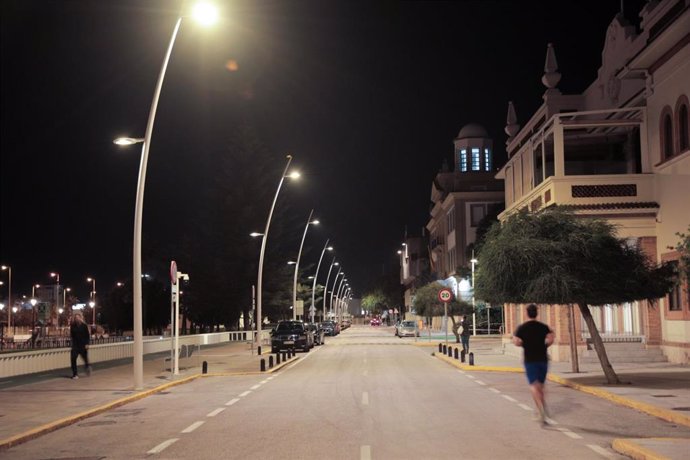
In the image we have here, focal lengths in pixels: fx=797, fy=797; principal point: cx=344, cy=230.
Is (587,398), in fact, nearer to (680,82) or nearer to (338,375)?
(338,375)

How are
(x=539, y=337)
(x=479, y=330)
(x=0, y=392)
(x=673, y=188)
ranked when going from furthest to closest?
1. (x=479, y=330)
2. (x=673, y=188)
3. (x=0, y=392)
4. (x=539, y=337)

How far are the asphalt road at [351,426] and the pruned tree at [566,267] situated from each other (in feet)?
8.02

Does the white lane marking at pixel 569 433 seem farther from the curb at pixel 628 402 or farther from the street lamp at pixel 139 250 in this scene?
the street lamp at pixel 139 250

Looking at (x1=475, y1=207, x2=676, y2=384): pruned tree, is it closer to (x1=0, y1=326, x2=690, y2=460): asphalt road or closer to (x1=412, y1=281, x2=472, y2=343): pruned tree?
(x1=0, y1=326, x2=690, y2=460): asphalt road

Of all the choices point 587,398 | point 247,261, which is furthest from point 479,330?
point 587,398

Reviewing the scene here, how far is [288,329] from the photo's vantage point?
44.8 m

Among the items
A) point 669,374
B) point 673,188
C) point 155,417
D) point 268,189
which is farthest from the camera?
point 268,189

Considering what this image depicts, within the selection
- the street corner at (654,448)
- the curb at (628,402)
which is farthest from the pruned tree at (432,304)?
the street corner at (654,448)

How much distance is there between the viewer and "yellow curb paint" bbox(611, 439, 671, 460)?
9.82 metres

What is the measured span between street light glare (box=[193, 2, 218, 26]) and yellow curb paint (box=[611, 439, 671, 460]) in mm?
12917

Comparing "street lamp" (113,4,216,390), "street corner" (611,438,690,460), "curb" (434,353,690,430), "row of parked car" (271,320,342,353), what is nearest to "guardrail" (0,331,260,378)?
"row of parked car" (271,320,342,353)

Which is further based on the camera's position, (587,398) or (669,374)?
(669,374)

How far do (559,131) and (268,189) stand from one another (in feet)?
173

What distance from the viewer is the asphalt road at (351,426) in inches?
435
